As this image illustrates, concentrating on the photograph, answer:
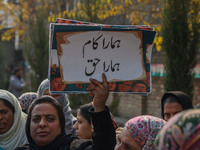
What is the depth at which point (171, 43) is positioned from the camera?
5.77m

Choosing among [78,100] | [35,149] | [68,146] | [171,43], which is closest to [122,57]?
[68,146]

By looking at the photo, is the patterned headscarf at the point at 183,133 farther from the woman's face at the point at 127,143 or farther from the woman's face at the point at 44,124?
the woman's face at the point at 44,124

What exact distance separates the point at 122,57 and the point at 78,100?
3922mm

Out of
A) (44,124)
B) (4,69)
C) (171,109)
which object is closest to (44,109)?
(44,124)

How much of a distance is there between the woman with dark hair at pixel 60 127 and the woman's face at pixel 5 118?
58 cm

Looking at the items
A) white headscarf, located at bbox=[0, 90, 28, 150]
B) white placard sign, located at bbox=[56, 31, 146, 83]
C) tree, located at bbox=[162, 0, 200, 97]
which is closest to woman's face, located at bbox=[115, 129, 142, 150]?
white placard sign, located at bbox=[56, 31, 146, 83]

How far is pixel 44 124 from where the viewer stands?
262 cm

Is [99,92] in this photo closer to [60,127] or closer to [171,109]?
[60,127]

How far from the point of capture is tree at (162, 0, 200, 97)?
5676 mm

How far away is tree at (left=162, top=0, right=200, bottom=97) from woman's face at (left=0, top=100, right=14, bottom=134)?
3241 mm

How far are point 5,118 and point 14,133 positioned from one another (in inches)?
7.4

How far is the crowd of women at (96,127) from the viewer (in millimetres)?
1190

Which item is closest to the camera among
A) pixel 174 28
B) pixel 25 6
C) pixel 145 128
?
pixel 145 128

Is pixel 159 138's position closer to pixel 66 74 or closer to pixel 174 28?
pixel 66 74
